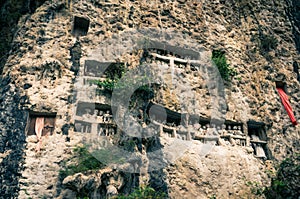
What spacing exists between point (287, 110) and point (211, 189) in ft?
17.8

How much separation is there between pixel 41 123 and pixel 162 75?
4717 mm

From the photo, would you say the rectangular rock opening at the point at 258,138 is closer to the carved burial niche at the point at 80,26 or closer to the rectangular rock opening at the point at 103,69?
the rectangular rock opening at the point at 103,69

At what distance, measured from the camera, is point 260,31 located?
1809cm

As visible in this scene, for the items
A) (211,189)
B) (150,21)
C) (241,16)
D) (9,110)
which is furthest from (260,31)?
(9,110)

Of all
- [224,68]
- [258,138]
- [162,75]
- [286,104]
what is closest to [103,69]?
[162,75]

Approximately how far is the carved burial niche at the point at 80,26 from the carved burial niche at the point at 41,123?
356 centimetres

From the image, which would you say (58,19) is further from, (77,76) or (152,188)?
(152,188)

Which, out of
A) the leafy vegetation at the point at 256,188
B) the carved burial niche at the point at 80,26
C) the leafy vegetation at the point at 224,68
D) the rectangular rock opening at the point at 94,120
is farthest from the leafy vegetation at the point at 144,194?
the carved burial niche at the point at 80,26

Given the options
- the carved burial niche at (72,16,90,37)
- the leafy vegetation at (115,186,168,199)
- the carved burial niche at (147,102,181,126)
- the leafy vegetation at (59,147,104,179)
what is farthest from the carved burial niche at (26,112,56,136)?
the carved burial niche at (72,16,90,37)

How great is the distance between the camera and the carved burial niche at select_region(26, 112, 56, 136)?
12.9m

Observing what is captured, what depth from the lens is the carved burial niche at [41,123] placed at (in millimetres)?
12898

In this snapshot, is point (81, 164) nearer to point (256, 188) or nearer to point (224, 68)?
point (256, 188)

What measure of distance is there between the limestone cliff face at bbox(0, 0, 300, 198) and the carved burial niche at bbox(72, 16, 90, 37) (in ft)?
0.64

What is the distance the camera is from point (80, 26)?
49.9 feet
